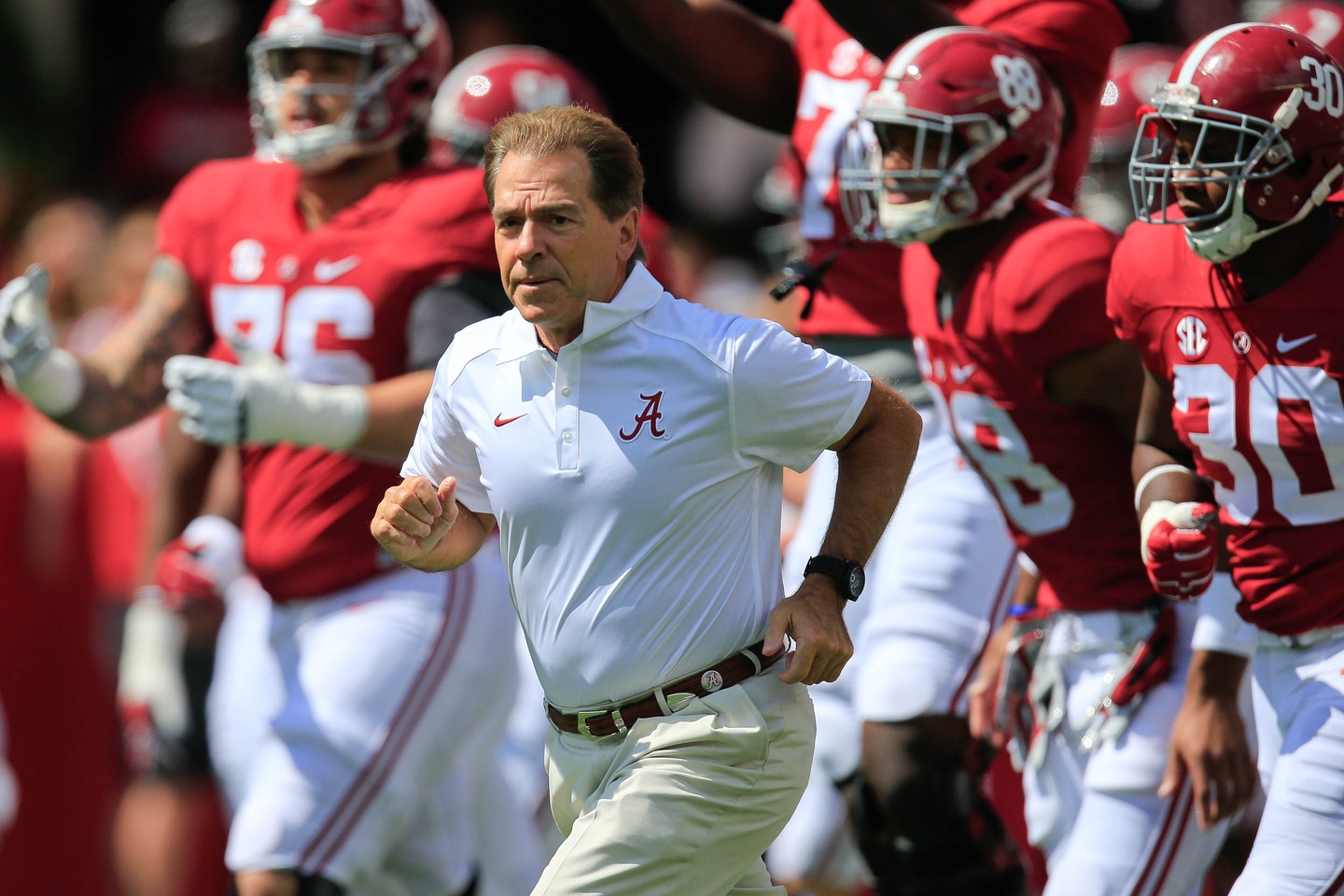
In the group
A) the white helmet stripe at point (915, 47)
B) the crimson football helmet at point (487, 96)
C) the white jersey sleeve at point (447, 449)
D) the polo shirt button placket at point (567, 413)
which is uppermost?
the white helmet stripe at point (915, 47)

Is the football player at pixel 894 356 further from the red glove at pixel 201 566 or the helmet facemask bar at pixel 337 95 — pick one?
the red glove at pixel 201 566

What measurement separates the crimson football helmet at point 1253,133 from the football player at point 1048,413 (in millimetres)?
495

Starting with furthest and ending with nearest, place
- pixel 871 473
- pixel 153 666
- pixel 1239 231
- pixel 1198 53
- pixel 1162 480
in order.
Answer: pixel 153 666 < pixel 1162 480 < pixel 1198 53 < pixel 1239 231 < pixel 871 473

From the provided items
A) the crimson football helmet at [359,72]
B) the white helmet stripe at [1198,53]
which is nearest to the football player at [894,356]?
the crimson football helmet at [359,72]

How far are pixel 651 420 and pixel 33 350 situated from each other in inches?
82.5

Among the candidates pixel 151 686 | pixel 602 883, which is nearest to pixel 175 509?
pixel 151 686

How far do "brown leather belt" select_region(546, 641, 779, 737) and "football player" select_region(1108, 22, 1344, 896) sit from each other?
841 mm

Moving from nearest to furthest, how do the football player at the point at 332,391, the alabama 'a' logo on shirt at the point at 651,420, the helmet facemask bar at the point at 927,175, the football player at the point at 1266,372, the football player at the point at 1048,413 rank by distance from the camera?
1. the alabama 'a' logo on shirt at the point at 651,420
2. the football player at the point at 1266,372
3. the football player at the point at 1048,413
4. the helmet facemask bar at the point at 927,175
5. the football player at the point at 332,391

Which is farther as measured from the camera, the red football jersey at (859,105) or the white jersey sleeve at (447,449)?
the red football jersey at (859,105)

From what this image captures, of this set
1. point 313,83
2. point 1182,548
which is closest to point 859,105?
point 313,83

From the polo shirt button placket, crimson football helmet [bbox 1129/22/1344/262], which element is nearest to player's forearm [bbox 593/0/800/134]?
crimson football helmet [bbox 1129/22/1344/262]

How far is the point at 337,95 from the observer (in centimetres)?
515

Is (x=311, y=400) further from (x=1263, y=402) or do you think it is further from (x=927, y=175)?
(x=1263, y=402)

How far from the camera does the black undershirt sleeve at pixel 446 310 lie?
4.93m
